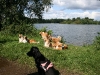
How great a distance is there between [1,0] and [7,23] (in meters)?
2.40

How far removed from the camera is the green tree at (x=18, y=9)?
80.0ft

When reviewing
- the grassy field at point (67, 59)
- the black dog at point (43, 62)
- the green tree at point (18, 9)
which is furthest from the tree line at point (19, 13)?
the black dog at point (43, 62)

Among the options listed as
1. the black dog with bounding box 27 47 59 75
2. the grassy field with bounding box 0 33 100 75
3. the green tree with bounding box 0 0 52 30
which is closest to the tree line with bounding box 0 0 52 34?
the green tree with bounding box 0 0 52 30

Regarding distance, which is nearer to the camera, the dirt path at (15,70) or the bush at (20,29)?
the dirt path at (15,70)

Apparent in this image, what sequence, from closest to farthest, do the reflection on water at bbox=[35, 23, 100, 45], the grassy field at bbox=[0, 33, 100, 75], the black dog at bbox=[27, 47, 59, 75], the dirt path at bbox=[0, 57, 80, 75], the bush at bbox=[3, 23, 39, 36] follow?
the black dog at bbox=[27, 47, 59, 75] → the dirt path at bbox=[0, 57, 80, 75] → the grassy field at bbox=[0, 33, 100, 75] → the bush at bbox=[3, 23, 39, 36] → the reflection on water at bbox=[35, 23, 100, 45]

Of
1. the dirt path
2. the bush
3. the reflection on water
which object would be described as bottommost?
the reflection on water

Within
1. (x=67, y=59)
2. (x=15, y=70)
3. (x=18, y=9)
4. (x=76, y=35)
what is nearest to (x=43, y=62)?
(x=15, y=70)

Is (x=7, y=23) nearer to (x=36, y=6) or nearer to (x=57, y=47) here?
(x=36, y=6)

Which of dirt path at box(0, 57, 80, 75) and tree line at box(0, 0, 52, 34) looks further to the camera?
tree line at box(0, 0, 52, 34)

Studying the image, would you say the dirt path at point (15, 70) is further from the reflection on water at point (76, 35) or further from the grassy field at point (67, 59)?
the reflection on water at point (76, 35)

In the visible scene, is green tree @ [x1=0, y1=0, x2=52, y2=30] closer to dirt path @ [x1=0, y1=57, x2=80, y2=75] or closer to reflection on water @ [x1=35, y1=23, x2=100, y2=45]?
reflection on water @ [x1=35, y1=23, x2=100, y2=45]

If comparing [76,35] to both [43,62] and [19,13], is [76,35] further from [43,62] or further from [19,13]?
[43,62]

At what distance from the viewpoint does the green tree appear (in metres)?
24.4

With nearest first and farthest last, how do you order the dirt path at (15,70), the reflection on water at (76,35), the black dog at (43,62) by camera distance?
1. the black dog at (43,62)
2. the dirt path at (15,70)
3. the reflection on water at (76,35)
